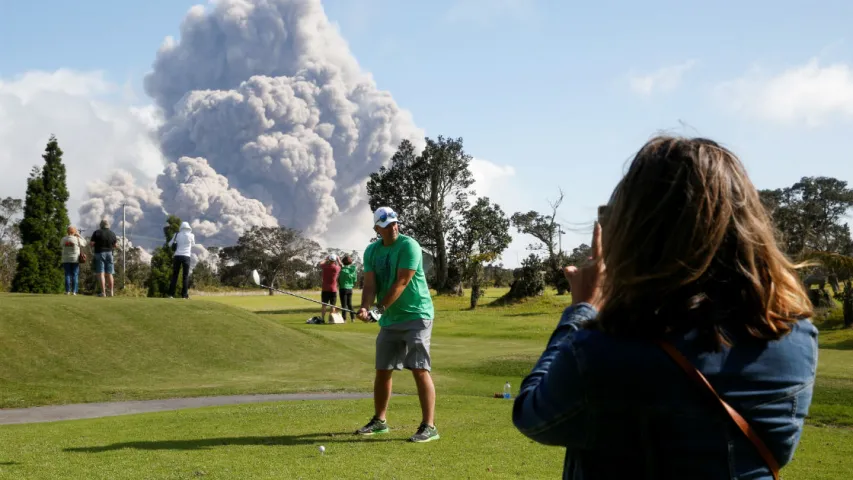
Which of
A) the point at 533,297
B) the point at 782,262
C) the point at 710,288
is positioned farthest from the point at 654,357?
the point at 533,297

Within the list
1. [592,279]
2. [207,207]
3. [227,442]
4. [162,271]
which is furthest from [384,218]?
[207,207]

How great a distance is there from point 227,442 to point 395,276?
2340 mm

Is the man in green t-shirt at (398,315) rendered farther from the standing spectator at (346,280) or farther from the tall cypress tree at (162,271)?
the tall cypress tree at (162,271)

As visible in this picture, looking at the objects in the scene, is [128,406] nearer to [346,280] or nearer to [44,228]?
[346,280]

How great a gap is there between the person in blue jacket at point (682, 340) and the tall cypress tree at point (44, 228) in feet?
110

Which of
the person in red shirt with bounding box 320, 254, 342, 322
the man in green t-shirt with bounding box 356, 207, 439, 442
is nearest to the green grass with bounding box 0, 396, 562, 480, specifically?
the man in green t-shirt with bounding box 356, 207, 439, 442

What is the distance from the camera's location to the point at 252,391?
1472 cm

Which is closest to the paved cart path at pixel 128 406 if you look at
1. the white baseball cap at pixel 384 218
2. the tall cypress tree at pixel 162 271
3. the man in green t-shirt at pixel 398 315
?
the man in green t-shirt at pixel 398 315

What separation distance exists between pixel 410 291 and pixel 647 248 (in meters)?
6.66

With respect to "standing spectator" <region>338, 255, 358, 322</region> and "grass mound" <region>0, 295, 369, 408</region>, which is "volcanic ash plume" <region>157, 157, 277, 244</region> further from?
"grass mound" <region>0, 295, 369, 408</region>

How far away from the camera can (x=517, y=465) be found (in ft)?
22.5

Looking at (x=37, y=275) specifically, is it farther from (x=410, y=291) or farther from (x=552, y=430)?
(x=552, y=430)

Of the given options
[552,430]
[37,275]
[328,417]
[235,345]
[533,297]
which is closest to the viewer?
[552,430]

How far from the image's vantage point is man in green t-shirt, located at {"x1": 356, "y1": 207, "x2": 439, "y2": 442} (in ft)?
27.6
